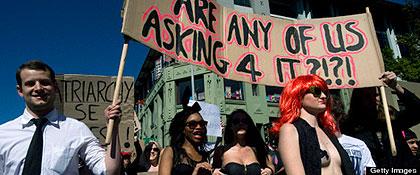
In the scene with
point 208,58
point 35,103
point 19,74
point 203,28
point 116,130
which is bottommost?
point 116,130

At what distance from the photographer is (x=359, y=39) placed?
377 centimetres

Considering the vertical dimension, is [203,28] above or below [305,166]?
above

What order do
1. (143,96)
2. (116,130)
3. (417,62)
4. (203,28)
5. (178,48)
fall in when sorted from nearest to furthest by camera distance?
(116,130) < (178,48) < (203,28) < (417,62) < (143,96)

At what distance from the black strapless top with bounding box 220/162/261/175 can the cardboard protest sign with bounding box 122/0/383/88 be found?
737 millimetres

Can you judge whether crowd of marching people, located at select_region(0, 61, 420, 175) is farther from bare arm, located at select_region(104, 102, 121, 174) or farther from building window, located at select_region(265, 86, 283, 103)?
building window, located at select_region(265, 86, 283, 103)

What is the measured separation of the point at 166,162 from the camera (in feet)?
11.0

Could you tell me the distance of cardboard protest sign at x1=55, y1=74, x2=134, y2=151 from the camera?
4.33m

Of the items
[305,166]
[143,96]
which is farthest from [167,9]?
[143,96]

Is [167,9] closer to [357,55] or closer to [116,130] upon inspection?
[116,130]

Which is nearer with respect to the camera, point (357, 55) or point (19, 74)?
point (19, 74)

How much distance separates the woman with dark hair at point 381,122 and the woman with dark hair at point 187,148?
1.26m

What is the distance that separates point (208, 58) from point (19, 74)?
152 cm

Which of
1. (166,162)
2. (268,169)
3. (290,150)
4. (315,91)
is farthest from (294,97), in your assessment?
(166,162)

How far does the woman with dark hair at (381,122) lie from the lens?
3152 mm
